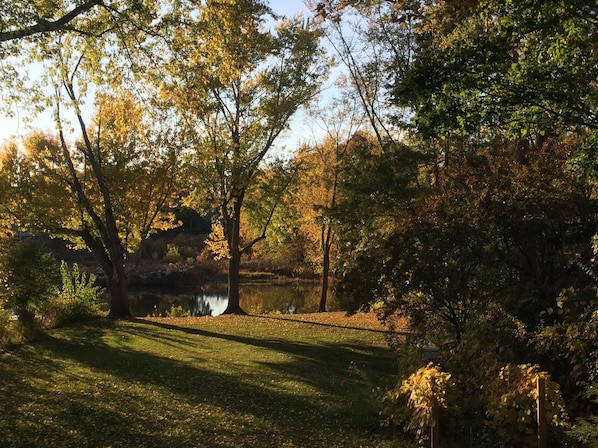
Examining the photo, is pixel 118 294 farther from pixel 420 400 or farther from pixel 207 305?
pixel 420 400

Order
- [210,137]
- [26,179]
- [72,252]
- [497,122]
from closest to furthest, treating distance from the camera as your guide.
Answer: [497,122], [26,179], [210,137], [72,252]

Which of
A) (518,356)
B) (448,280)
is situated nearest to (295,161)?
(448,280)

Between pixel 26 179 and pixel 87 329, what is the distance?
6157mm

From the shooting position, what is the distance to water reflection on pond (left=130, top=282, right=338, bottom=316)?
992 inches

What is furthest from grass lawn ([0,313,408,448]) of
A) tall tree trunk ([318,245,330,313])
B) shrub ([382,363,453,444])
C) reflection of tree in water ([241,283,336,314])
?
reflection of tree in water ([241,283,336,314])

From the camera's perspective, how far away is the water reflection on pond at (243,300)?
25.2m

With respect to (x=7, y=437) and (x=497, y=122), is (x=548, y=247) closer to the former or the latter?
(x=497, y=122)

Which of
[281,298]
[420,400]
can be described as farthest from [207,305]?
[420,400]

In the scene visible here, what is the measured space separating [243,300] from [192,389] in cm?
2106

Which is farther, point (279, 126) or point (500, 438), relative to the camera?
point (279, 126)

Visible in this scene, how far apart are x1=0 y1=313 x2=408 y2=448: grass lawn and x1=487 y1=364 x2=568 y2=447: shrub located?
1.44 meters

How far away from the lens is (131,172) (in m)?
16.8

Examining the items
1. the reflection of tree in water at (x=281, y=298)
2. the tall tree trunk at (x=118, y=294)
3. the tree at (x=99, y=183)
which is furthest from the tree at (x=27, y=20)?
the reflection of tree in water at (x=281, y=298)

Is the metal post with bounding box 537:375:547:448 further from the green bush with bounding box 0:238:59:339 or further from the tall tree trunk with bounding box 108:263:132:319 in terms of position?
the tall tree trunk with bounding box 108:263:132:319
